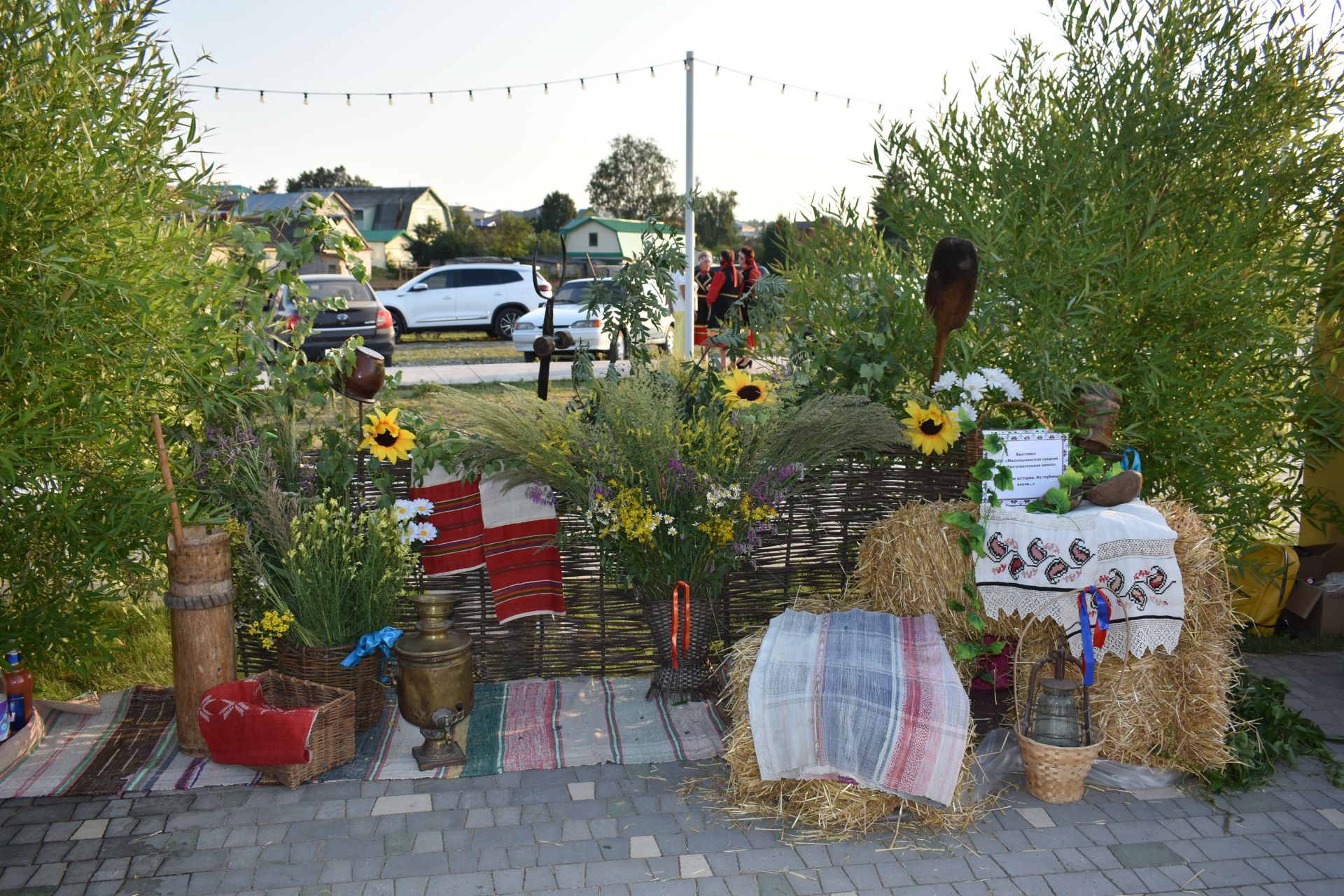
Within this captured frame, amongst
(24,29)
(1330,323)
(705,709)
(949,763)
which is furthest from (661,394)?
(1330,323)

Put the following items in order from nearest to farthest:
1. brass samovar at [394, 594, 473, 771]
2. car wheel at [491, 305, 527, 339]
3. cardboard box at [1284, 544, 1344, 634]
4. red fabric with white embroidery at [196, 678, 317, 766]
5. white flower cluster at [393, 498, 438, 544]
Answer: red fabric with white embroidery at [196, 678, 317, 766]
brass samovar at [394, 594, 473, 771]
white flower cluster at [393, 498, 438, 544]
cardboard box at [1284, 544, 1344, 634]
car wheel at [491, 305, 527, 339]

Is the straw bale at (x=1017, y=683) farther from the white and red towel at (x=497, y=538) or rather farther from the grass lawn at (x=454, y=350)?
the grass lawn at (x=454, y=350)

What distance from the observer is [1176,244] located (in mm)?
3986

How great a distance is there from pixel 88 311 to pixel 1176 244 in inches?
155

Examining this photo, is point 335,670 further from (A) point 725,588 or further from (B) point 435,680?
(A) point 725,588

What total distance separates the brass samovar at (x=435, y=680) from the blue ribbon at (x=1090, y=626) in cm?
217

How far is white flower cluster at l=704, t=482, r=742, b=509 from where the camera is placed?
365 cm

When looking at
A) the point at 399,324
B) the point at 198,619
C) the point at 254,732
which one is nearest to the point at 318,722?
the point at 254,732

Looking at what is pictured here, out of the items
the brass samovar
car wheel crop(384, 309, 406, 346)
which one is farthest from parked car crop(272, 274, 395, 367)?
the brass samovar

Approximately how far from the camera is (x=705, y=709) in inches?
159

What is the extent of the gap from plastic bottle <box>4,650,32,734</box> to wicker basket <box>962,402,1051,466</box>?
3.58 m

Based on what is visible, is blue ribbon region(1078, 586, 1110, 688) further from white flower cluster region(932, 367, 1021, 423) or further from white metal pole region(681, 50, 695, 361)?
white metal pole region(681, 50, 695, 361)

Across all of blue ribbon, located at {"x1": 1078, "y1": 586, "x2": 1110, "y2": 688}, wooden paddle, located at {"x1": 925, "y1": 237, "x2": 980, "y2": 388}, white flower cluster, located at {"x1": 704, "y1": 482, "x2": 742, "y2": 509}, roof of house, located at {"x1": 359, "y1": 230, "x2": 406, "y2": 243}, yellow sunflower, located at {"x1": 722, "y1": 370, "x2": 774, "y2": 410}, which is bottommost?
blue ribbon, located at {"x1": 1078, "y1": 586, "x2": 1110, "y2": 688}

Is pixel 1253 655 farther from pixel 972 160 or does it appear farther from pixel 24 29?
pixel 24 29
